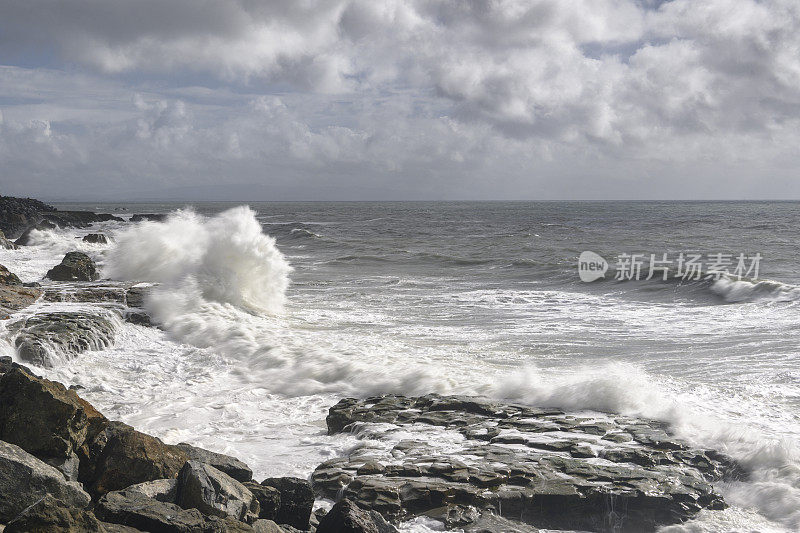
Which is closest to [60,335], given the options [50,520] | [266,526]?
[266,526]

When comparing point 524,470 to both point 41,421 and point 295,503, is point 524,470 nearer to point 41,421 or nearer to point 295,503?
point 295,503

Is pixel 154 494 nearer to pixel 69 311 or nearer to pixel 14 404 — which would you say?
pixel 14 404

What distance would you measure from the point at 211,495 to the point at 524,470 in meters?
2.47

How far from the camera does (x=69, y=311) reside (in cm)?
1009

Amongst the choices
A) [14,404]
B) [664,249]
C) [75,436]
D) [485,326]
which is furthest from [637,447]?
[664,249]

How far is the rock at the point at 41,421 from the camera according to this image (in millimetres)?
4148

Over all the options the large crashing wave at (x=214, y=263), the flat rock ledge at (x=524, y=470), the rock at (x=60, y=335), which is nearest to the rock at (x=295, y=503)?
the flat rock ledge at (x=524, y=470)

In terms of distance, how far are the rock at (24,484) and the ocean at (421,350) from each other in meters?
2.06

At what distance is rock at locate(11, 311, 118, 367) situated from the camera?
8.24m

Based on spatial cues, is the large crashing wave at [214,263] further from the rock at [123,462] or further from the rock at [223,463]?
the rock at [123,462]

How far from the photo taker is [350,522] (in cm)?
381

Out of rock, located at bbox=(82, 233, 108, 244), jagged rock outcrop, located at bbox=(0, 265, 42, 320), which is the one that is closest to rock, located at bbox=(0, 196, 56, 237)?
rock, located at bbox=(82, 233, 108, 244)
